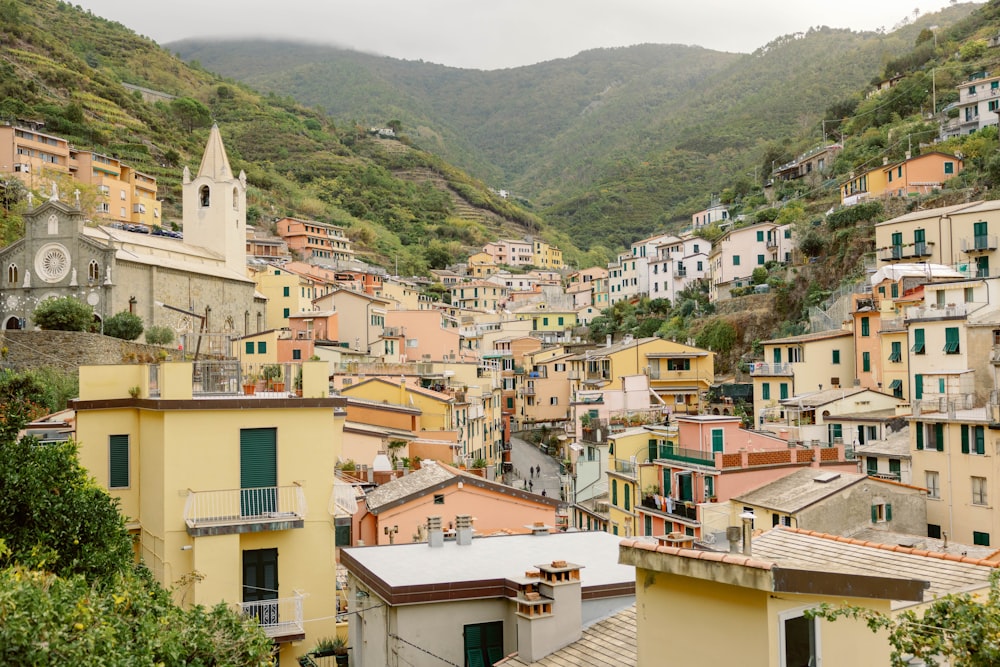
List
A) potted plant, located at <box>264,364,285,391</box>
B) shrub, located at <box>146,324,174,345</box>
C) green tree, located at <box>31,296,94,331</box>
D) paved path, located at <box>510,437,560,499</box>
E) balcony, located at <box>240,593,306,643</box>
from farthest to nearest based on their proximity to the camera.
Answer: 1. shrub, located at <box>146,324,174,345</box>
2. paved path, located at <box>510,437,560,499</box>
3. green tree, located at <box>31,296,94,331</box>
4. potted plant, located at <box>264,364,285,391</box>
5. balcony, located at <box>240,593,306,643</box>

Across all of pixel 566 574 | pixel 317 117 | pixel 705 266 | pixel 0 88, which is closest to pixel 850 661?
pixel 566 574

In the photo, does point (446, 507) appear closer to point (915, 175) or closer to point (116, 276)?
point (116, 276)

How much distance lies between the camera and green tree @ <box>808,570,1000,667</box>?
6.12m

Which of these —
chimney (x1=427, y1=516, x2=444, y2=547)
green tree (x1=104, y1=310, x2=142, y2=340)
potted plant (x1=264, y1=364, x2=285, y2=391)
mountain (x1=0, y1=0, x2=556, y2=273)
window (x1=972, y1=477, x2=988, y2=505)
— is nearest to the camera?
chimney (x1=427, y1=516, x2=444, y2=547)

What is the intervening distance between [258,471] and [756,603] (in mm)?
9562

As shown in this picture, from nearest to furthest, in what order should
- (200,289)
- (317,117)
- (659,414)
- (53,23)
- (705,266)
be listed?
(659,414)
(200,289)
(705,266)
(53,23)
(317,117)

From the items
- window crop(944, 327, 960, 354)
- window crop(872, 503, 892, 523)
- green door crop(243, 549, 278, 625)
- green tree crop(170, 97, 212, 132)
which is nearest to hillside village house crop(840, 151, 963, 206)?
window crop(944, 327, 960, 354)

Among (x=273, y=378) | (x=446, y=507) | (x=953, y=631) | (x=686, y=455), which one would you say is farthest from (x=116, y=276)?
(x=953, y=631)

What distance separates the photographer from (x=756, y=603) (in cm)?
716

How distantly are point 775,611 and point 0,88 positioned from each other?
110730mm

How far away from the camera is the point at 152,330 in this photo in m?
51.3

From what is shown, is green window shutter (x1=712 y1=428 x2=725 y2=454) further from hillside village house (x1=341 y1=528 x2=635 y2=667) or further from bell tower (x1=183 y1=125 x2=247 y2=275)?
bell tower (x1=183 y1=125 x2=247 y2=275)

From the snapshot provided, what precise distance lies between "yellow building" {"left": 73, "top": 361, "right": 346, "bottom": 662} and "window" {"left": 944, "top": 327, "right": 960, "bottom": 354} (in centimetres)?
2570

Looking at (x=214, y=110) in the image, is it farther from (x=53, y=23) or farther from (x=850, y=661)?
(x=850, y=661)
